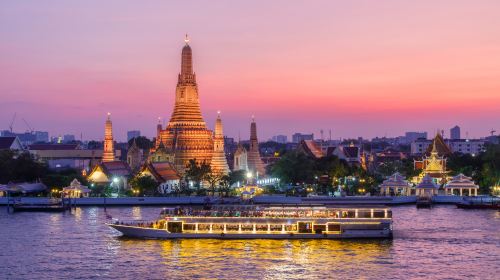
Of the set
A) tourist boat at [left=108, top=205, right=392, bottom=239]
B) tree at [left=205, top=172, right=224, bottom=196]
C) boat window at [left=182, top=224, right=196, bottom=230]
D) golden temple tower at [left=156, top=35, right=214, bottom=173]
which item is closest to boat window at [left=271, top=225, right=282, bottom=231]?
tourist boat at [left=108, top=205, right=392, bottom=239]

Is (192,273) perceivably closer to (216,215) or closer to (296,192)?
(216,215)

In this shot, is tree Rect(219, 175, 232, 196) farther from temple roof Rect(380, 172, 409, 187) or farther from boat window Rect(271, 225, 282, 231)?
boat window Rect(271, 225, 282, 231)

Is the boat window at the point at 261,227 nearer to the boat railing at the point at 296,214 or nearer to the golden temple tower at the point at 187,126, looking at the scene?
the boat railing at the point at 296,214

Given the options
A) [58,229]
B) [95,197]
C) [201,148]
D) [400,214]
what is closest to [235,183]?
[201,148]

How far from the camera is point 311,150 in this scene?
126 meters

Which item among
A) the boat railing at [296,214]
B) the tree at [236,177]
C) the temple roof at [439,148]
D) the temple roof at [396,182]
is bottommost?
the boat railing at [296,214]

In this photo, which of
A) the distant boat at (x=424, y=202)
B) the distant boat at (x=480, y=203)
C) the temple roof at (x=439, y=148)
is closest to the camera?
the distant boat at (x=480, y=203)

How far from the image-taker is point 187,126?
107750mm

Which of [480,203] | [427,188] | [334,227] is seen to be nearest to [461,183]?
[427,188]

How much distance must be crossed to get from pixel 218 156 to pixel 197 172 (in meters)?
7.72

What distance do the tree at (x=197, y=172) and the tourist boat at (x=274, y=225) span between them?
122 feet

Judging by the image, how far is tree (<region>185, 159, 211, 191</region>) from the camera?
313 ft

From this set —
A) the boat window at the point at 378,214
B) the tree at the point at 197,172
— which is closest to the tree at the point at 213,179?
the tree at the point at 197,172

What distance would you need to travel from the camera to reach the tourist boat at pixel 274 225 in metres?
56.0
